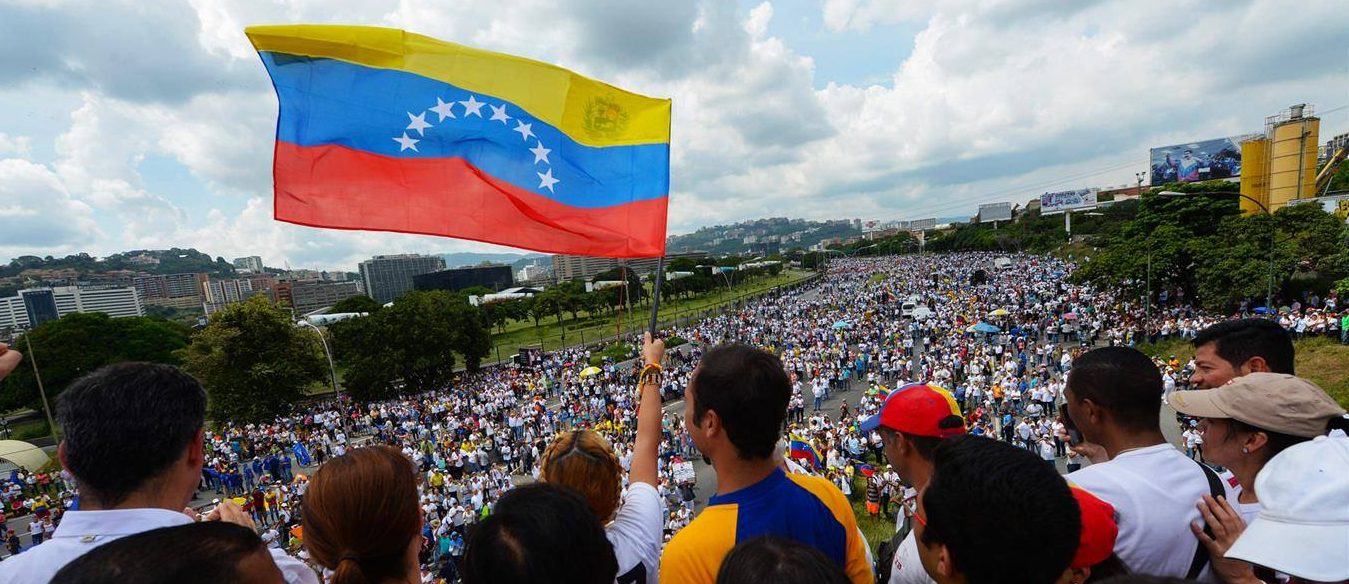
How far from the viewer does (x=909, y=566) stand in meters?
2.21

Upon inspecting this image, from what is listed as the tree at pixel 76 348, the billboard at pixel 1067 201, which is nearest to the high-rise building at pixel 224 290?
the tree at pixel 76 348

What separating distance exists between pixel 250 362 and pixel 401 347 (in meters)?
7.38

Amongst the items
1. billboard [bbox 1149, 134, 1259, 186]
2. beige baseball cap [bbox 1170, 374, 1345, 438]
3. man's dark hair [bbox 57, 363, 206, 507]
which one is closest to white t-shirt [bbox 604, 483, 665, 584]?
man's dark hair [bbox 57, 363, 206, 507]

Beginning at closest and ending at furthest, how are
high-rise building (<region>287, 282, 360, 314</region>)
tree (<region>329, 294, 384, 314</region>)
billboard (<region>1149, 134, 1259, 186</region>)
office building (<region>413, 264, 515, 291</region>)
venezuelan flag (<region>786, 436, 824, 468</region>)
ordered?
1. venezuelan flag (<region>786, 436, 824, 468</region>)
2. tree (<region>329, 294, 384, 314</region>)
3. billboard (<region>1149, 134, 1259, 186</region>)
4. office building (<region>413, 264, 515, 291</region>)
5. high-rise building (<region>287, 282, 360, 314</region>)

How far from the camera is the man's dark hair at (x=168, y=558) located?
4.07ft

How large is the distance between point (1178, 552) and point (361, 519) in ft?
9.69

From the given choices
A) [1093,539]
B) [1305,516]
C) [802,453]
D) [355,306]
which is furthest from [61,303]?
[1305,516]

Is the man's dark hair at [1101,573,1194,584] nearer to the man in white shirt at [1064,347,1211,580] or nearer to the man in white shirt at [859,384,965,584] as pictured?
the man in white shirt at [1064,347,1211,580]

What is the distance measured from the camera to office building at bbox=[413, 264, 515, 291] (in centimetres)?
14175

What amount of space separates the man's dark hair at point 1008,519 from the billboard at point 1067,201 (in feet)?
359

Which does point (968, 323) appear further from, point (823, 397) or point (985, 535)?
point (985, 535)

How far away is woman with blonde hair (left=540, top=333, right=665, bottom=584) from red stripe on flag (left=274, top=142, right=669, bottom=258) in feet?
8.28

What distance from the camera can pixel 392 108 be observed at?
4746 millimetres

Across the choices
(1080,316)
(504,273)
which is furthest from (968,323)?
(504,273)
